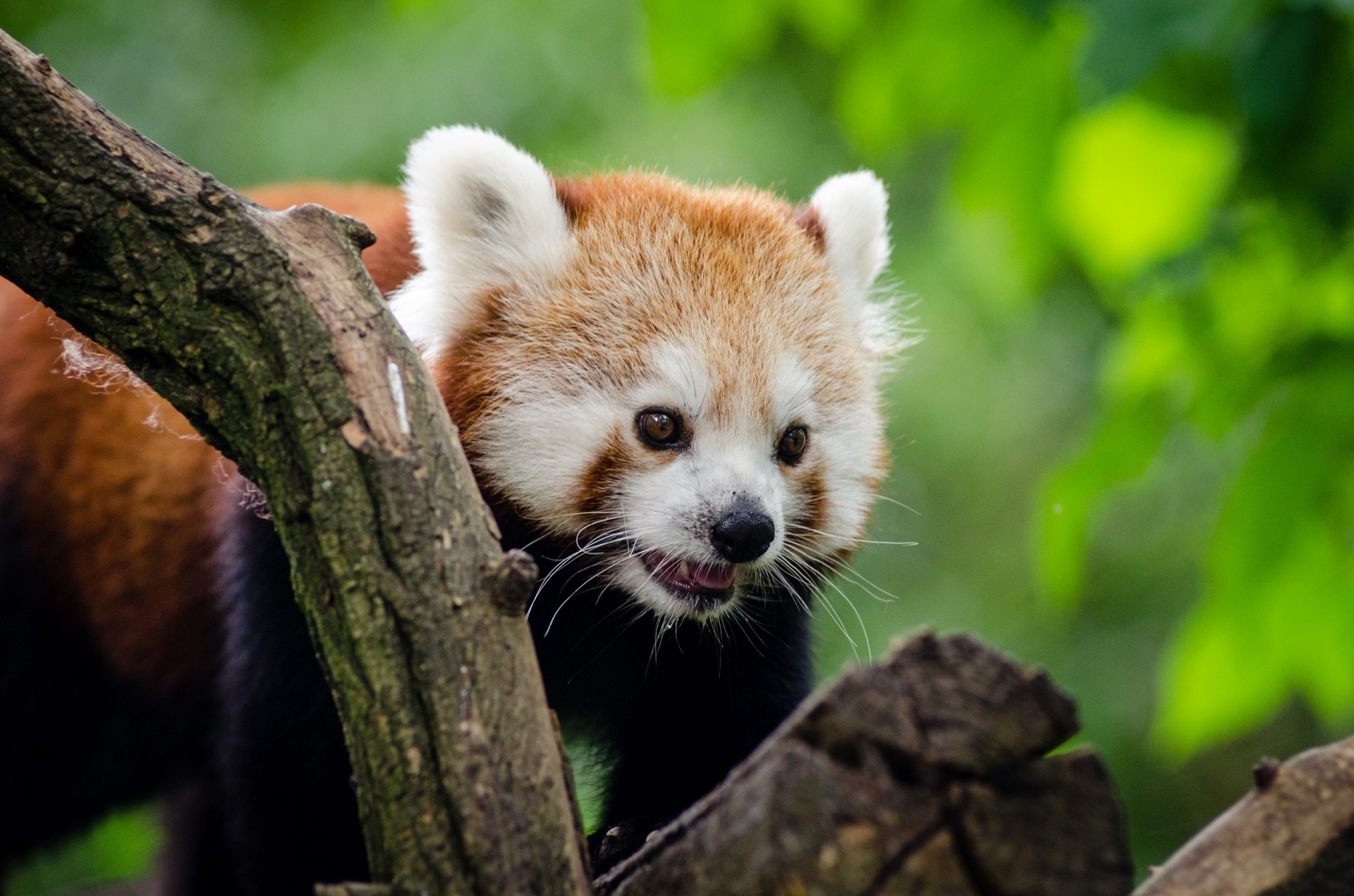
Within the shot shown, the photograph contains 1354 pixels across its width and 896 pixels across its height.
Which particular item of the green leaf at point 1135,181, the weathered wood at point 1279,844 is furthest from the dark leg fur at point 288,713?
the green leaf at point 1135,181

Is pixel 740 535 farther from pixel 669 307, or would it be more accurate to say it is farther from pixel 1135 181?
A: pixel 1135 181

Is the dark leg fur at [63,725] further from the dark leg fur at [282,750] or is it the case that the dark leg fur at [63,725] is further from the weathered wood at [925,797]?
the weathered wood at [925,797]

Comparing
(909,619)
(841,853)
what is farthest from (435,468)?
(909,619)

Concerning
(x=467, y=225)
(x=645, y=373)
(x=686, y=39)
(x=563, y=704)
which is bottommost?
(x=563, y=704)

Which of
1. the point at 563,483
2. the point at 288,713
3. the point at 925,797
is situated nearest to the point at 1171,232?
the point at 563,483

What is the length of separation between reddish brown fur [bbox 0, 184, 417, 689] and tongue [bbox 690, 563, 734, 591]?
1451 mm

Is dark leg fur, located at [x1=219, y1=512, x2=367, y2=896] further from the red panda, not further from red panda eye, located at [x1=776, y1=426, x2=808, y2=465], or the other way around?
red panda eye, located at [x1=776, y1=426, x2=808, y2=465]

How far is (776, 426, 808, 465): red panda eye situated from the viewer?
2.95 m

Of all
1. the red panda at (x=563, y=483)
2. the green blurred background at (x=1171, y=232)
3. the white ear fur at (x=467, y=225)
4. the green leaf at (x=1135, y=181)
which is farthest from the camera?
the green leaf at (x=1135, y=181)

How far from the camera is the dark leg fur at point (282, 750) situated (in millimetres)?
2730

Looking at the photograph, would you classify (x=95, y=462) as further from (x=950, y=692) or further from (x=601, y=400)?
(x=950, y=692)

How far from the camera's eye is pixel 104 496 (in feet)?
11.6

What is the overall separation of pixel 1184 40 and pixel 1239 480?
3.10 feet

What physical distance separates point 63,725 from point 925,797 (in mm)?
3222
